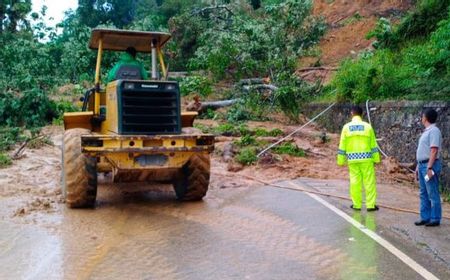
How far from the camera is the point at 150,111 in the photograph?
990cm

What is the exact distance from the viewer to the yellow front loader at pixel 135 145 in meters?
9.34

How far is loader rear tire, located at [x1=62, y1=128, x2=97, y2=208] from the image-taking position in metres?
9.44

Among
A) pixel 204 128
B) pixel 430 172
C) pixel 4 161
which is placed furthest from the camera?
pixel 204 128

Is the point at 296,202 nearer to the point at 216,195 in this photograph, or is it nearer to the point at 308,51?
the point at 216,195

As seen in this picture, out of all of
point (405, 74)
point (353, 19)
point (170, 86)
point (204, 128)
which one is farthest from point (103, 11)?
point (170, 86)

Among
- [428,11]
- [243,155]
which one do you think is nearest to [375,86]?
[428,11]

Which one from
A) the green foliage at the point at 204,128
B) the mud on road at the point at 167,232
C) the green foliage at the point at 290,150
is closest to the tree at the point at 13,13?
the green foliage at the point at 204,128

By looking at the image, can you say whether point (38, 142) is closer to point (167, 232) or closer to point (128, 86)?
point (128, 86)

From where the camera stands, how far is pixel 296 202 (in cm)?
1047

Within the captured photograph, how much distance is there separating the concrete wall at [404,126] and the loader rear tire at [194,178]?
5204 mm

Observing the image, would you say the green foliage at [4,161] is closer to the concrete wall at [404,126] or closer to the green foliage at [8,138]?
the green foliage at [8,138]

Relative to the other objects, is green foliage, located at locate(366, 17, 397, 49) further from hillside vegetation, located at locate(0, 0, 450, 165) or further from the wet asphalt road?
the wet asphalt road

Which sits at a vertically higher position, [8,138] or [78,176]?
[8,138]

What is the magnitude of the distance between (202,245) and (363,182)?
3.46m
